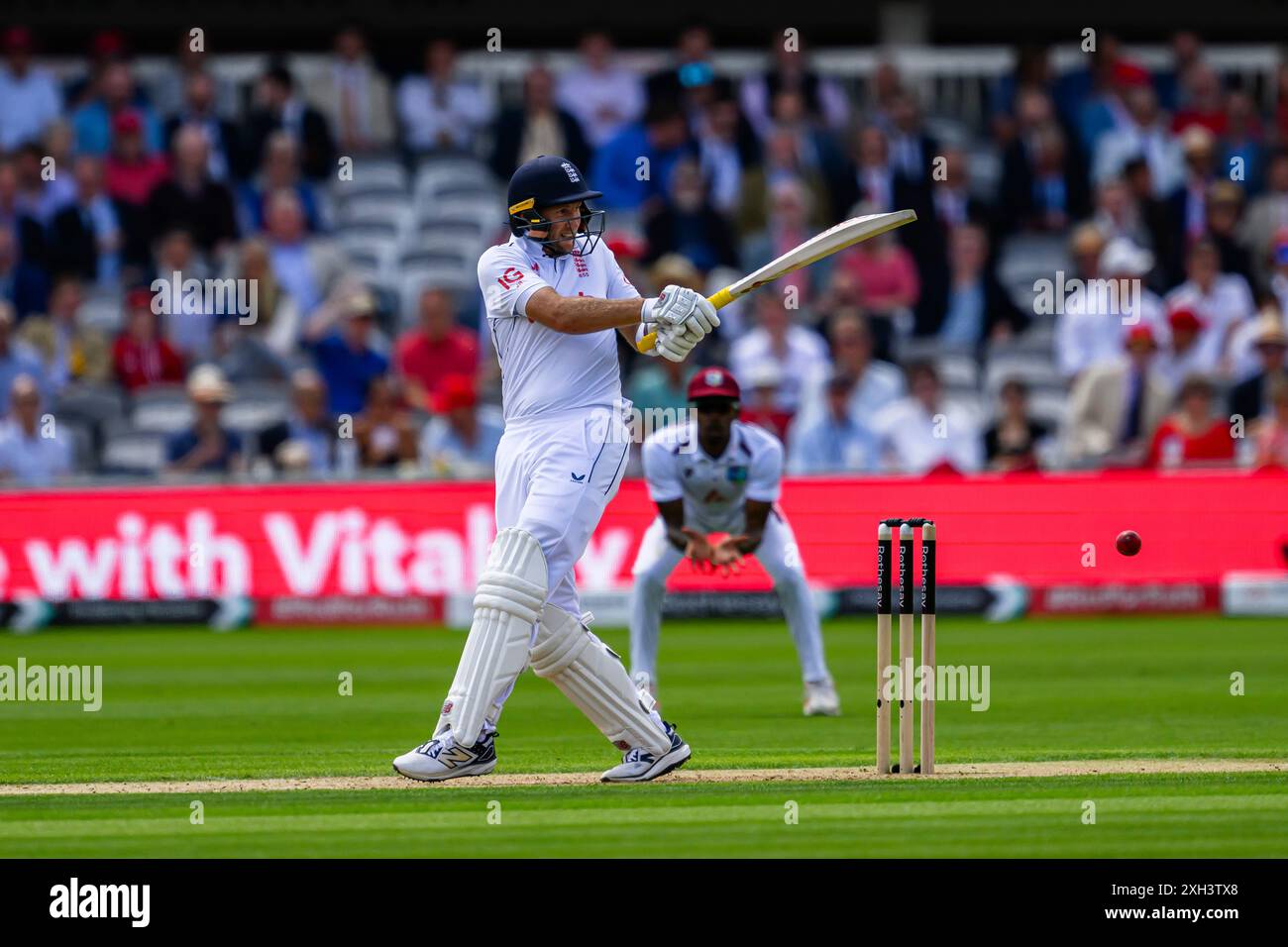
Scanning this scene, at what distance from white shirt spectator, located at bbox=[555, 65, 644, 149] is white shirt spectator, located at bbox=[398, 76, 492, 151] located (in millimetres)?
986

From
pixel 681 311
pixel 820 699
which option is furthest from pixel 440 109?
pixel 681 311

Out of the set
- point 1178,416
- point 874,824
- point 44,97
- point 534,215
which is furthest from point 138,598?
point 874,824

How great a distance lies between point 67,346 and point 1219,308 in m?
10.4

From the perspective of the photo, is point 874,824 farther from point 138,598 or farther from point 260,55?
point 260,55

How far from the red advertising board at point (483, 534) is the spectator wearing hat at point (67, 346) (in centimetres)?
242

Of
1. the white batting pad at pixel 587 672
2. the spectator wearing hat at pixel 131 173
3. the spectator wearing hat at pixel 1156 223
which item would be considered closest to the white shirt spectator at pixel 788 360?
the spectator wearing hat at pixel 1156 223

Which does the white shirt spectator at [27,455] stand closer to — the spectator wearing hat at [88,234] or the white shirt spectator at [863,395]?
the spectator wearing hat at [88,234]

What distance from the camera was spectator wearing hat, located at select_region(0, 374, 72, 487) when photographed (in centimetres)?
1922

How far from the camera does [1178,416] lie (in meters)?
18.7

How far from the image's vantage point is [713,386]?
1238 cm

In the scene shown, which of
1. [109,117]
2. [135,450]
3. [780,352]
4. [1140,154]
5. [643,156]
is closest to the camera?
[780,352]

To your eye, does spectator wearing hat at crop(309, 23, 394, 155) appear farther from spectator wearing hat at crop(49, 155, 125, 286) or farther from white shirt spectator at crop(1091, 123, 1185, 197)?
white shirt spectator at crop(1091, 123, 1185, 197)

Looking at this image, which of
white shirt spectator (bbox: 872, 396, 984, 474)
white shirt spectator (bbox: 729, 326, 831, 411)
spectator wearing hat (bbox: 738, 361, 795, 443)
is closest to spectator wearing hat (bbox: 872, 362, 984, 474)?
white shirt spectator (bbox: 872, 396, 984, 474)

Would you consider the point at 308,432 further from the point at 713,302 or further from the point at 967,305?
the point at 713,302
